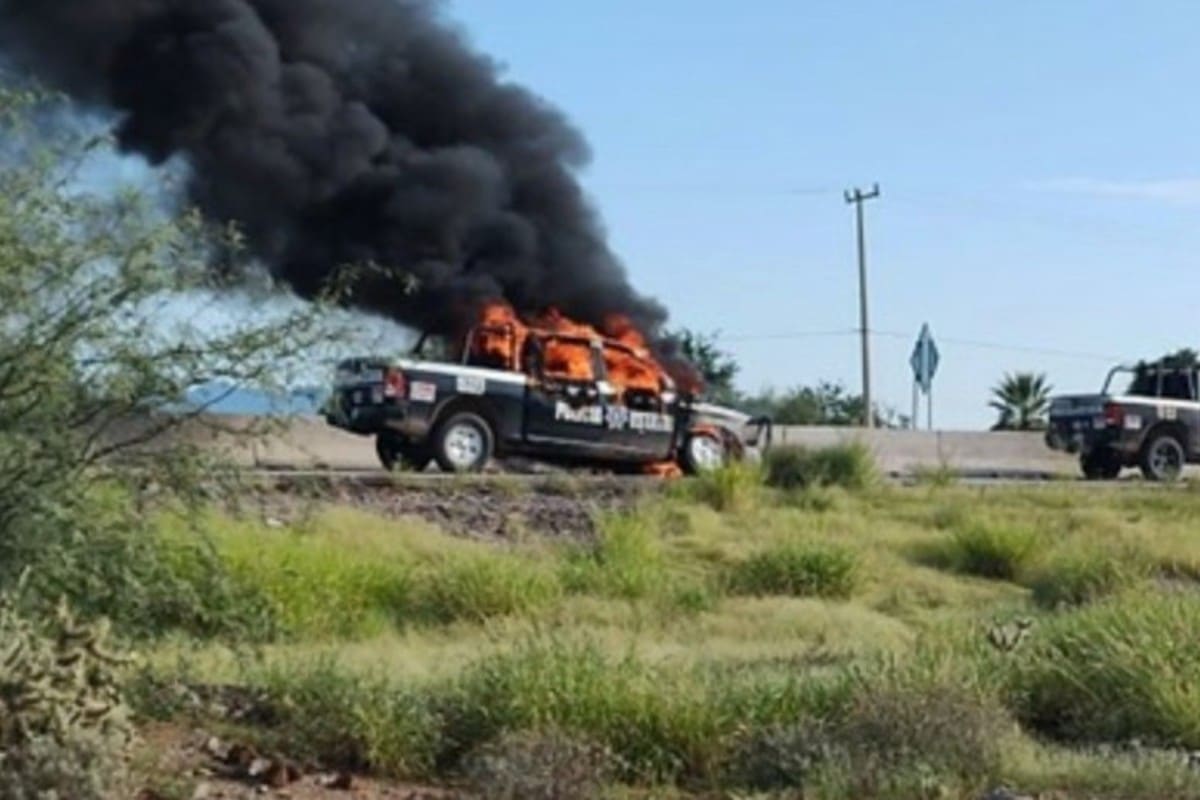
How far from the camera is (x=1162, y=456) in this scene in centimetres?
3603

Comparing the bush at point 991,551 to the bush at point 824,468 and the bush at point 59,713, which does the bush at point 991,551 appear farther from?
the bush at point 59,713

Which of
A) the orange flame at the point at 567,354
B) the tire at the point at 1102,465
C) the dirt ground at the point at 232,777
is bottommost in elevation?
the dirt ground at the point at 232,777

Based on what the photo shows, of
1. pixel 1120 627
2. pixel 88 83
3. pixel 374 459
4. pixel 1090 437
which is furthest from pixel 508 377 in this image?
pixel 1120 627

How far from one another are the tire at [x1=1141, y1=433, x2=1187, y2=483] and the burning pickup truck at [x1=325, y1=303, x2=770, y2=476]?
302 inches

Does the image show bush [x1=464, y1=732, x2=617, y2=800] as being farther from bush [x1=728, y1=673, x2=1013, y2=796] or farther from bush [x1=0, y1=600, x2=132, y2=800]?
bush [x1=0, y1=600, x2=132, y2=800]

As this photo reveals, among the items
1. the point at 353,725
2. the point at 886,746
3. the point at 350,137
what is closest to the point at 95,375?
the point at 353,725

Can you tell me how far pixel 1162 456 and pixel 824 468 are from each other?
11184mm

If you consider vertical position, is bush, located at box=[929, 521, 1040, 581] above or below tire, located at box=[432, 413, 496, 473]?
below

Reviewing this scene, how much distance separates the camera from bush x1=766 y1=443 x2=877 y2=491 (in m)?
26.5

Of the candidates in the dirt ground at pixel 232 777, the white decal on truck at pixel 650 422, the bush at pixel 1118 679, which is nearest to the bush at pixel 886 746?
the bush at pixel 1118 679

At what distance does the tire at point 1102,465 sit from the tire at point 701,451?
27.3 feet

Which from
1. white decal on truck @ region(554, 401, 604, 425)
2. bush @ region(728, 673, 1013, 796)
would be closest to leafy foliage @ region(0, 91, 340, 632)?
bush @ region(728, 673, 1013, 796)

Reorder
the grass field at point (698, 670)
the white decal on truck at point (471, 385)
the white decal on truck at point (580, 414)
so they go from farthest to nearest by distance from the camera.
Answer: the white decal on truck at point (580, 414) < the white decal on truck at point (471, 385) < the grass field at point (698, 670)

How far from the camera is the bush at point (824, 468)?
26.5m
